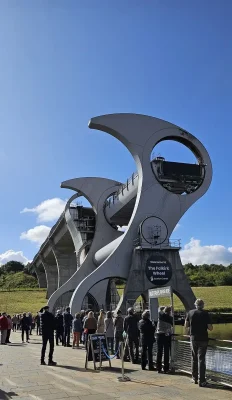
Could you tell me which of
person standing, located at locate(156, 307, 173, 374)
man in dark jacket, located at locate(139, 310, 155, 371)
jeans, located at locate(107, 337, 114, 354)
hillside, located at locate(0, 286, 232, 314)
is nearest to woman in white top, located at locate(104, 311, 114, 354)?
jeans, located at locate(107, 337, 114, 354)

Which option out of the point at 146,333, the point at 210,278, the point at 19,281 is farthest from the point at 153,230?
the point at 19,281

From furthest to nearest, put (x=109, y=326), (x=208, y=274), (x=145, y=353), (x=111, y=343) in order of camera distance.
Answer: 1. (x=208, y=274)
2. (x=111, y=343)
3. (x=109, y=326)
4. (x=145, y=353)

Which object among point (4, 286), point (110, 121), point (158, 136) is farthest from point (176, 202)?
point (4, 286)

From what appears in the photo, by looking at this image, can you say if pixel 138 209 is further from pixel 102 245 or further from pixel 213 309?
pixel 213 309

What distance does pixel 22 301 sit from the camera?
Answer: 77.8m

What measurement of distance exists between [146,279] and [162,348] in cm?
1842

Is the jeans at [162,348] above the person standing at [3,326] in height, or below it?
above

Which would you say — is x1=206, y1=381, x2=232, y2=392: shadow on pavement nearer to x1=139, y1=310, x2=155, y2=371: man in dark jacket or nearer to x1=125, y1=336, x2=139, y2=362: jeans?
x1=139, y1=310, x2=155, y2=371: man in dark jacket

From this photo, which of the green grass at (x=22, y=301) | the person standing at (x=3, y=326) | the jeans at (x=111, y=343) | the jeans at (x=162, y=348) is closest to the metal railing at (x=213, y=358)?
the jeans at (x=162, y=348)

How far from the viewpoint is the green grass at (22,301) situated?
2550 inches

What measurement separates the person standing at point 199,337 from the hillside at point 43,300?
136ft

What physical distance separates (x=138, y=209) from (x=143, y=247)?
279cm

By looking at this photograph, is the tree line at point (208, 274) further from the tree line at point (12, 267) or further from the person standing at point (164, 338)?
the person standing at point (164, 338)

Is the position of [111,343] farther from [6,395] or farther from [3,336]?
[3,336]
